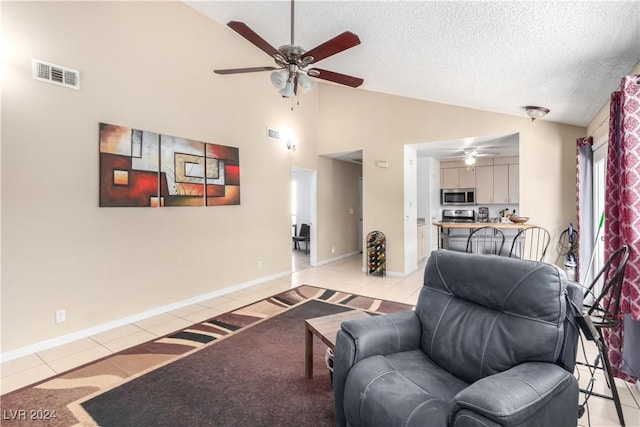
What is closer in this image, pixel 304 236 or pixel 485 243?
pixel 485 243

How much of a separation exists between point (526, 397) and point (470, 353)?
0.46 m

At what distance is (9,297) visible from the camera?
2740 mm

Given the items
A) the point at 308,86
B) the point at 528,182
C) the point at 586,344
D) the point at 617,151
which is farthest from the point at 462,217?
the point at 308,86

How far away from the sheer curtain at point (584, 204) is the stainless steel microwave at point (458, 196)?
136 inches

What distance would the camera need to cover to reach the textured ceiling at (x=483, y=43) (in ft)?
6.39

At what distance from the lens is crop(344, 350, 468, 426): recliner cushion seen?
1291mm

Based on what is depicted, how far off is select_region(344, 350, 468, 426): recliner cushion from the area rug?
58 cm

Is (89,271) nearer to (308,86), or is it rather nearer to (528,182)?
(308,86)

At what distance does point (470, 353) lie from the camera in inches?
63.9

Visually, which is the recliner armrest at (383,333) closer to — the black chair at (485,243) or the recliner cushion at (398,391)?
the recliner cushion at (398,391)

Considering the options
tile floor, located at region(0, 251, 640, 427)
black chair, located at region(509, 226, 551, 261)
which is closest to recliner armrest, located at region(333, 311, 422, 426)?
tile floor, located at region(0, 251, 640, 427)

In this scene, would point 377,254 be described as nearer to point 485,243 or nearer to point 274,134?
point 485,243

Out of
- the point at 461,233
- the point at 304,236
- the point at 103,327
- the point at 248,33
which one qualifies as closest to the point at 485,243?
the point at 461,233

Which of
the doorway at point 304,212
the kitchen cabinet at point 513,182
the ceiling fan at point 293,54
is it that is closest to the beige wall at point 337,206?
the doorway at point 304,212
